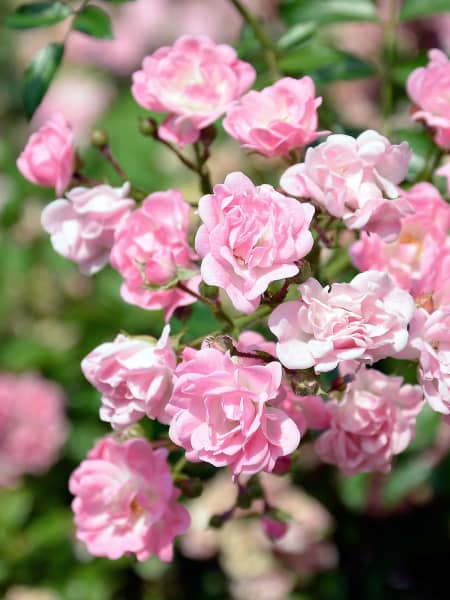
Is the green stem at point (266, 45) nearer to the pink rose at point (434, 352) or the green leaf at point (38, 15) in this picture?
the green leaf at point (38, 15)

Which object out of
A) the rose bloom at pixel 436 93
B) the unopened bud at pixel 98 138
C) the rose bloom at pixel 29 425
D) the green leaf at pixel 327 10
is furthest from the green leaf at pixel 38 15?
the rose bloom at pixel 29 425

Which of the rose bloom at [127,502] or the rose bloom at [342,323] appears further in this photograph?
the rose bloom at [127,502]

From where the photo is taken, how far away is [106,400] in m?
0.96

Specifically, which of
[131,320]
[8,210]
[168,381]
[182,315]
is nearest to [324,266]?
[182,315]

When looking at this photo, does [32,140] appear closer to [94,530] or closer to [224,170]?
[94,530]

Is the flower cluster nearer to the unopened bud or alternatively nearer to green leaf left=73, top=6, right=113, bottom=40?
the unopened bud

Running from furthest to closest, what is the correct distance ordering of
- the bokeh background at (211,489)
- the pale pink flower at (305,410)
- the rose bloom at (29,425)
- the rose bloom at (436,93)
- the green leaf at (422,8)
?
the rose bloom at (29,425) → the bokeh background at (211,489) → the green leaf at (422,8) → the rose bloom at (436,93) → the pale pink flower at (305,410)

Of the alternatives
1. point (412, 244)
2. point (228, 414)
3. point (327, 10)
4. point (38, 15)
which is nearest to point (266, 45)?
point (327, 10)

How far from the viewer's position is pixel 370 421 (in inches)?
39.8

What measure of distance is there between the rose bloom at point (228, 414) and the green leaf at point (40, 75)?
1.61 feet

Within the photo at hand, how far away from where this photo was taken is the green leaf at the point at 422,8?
1439 mm

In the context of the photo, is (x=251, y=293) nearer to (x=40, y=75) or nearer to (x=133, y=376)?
(x=133, y=376)

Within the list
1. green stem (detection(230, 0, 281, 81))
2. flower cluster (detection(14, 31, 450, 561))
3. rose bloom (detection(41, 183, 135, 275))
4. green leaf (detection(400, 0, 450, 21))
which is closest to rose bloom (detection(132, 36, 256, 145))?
flower cluster (detection(14, 31, 450, 561))

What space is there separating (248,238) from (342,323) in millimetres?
112
